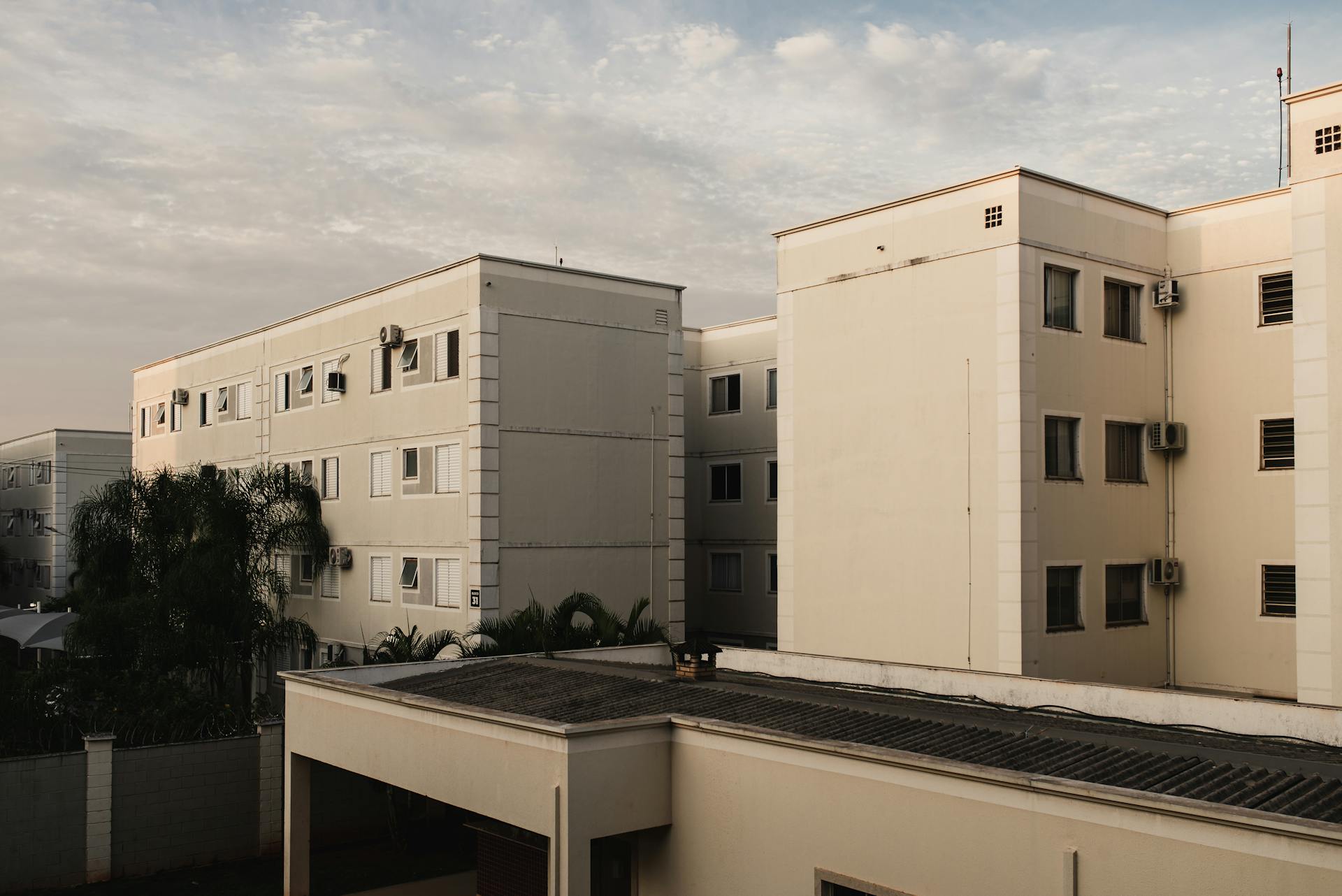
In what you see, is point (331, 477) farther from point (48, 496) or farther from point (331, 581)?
point (48, 496)

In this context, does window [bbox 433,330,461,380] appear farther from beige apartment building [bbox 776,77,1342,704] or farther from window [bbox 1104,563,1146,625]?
window [bbox 1104,563,1146,625]

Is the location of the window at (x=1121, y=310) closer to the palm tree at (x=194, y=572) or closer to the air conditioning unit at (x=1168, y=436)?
the air conditioning unit at (x=1168, y=436)

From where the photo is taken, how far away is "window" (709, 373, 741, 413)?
34.4 meters

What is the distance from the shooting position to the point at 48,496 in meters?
57.9

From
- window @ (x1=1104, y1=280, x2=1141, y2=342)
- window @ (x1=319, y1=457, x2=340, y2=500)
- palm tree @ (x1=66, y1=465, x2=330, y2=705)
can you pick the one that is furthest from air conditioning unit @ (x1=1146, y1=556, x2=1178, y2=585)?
window @ (x1=319, y1=457, x2=340, y2=500)

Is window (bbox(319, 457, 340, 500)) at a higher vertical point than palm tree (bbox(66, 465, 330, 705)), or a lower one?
higher

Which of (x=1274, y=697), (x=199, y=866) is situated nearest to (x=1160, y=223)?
(x=1274, y=697)

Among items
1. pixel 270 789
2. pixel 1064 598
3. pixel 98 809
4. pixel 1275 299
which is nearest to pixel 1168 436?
pixel 1275 299

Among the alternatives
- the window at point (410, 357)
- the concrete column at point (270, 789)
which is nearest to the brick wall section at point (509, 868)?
the concrete column at point (270, 789)

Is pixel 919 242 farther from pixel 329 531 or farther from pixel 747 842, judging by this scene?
pixel 329 531

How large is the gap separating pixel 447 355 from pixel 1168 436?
1546cm

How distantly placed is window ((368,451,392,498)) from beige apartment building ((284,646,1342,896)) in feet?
41.5

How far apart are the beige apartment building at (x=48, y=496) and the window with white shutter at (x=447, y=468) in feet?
110

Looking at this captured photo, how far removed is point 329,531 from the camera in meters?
32.3
